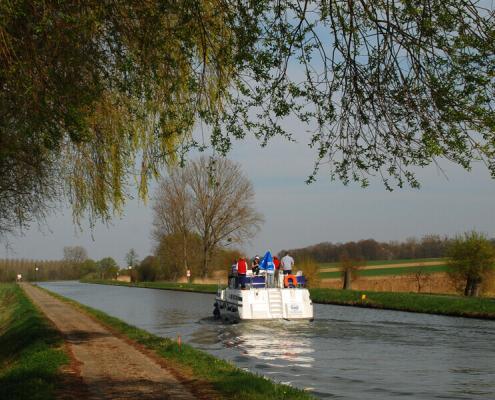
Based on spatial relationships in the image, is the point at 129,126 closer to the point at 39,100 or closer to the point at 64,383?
the point at 39,100

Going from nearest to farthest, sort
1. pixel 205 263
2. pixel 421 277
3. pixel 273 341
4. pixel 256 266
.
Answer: pixel 273 341 → pixel 256 266 → pixel 421 277 → pixel 205 263

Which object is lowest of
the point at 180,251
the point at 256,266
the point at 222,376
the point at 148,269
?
the point at 222,376

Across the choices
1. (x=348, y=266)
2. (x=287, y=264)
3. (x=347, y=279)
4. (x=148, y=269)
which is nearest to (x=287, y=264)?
(x=287, y=264)

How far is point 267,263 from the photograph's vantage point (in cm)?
2991

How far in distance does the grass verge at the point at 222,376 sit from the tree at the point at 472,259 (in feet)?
79.5

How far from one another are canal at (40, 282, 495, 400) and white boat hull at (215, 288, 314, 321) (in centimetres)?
37

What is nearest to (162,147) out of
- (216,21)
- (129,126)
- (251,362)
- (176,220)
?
(129,126)

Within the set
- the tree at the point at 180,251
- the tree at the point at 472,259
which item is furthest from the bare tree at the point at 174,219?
the tree at the point at 472,259

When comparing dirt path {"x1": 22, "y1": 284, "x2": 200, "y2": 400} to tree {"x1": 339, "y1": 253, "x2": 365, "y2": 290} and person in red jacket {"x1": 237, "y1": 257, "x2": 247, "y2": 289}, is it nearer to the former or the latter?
person in red jacket {"x1": 237, "y1": 257, "x2": 247, "y2": 289}

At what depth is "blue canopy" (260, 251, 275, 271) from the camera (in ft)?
97.7

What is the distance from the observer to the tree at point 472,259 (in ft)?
128

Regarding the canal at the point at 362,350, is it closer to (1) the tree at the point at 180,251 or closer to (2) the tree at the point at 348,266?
(2) the tree at the point at 348,266

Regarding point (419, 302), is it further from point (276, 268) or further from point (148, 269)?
point (148, 269)

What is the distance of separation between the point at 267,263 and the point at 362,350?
31.8 ft
